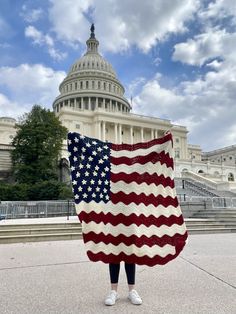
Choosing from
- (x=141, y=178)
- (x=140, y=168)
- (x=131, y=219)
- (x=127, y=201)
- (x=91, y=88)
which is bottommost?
(x=131, y=219)

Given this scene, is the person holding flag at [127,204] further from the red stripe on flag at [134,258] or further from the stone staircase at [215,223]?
the stone staircase at [215,223]

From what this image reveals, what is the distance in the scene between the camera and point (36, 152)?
1391 inches

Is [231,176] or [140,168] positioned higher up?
[231,176]

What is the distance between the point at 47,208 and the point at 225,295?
15760 mm

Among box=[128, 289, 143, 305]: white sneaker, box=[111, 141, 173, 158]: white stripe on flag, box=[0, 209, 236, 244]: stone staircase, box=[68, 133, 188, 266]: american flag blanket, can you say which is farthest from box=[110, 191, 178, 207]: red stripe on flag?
box=[0, 209, 236, 244]: stone staircase

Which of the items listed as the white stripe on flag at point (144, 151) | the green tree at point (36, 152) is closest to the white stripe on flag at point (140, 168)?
the white stripe on flag at point (144, 151)

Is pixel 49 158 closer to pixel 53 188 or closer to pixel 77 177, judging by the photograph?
pixel 53 188

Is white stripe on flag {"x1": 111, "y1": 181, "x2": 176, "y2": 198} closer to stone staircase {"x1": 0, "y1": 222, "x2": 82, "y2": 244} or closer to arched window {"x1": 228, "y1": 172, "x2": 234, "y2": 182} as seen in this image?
stone staircase {"x1": 0, "y1": 222, "x2": 82, "y2": 244}

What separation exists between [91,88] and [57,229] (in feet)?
269

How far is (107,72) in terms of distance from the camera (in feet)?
314

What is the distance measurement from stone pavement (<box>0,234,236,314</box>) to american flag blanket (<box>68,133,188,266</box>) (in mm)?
620

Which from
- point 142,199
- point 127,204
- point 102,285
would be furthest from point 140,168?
point 102,285

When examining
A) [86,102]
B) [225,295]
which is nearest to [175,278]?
[225,295]

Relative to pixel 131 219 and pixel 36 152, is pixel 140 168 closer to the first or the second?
pixel 131 219
